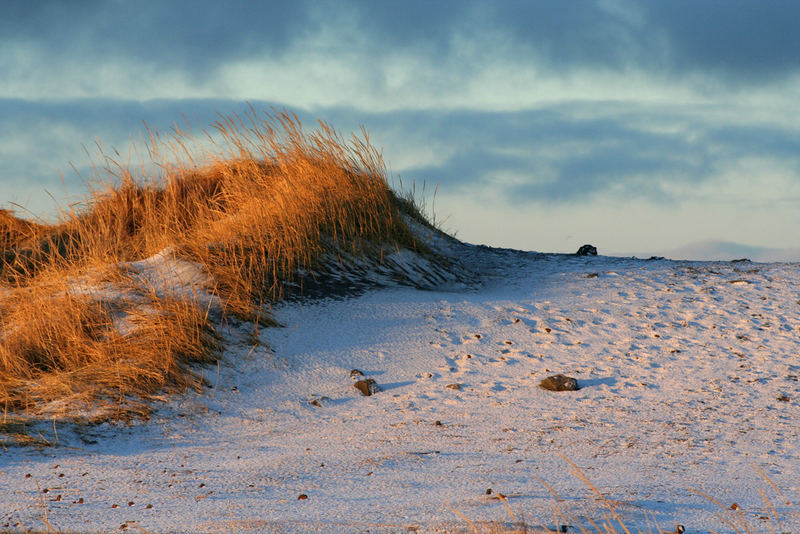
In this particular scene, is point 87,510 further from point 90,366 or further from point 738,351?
point 738,351

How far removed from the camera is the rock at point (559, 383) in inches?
186

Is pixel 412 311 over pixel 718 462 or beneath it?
over

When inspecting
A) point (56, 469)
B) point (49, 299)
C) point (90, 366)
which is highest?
point (49, 299)

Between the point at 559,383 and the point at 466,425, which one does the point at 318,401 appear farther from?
the point at 559,383

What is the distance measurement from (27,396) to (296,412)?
5.51 ft

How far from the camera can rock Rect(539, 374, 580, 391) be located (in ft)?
15.5

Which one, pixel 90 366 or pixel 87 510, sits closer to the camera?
pixel 87 510

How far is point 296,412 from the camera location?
14.7ft

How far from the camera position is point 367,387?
476 centimetres

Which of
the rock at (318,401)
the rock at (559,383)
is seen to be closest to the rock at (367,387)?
the rock at (318,401)

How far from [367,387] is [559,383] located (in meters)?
1.27

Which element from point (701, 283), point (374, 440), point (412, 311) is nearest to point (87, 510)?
point (374, 440)

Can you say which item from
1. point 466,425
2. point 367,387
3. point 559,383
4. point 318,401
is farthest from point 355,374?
point 559,383

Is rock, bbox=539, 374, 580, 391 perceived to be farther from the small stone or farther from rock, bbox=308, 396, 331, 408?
rock, bbox=308, 396, 331, 408
